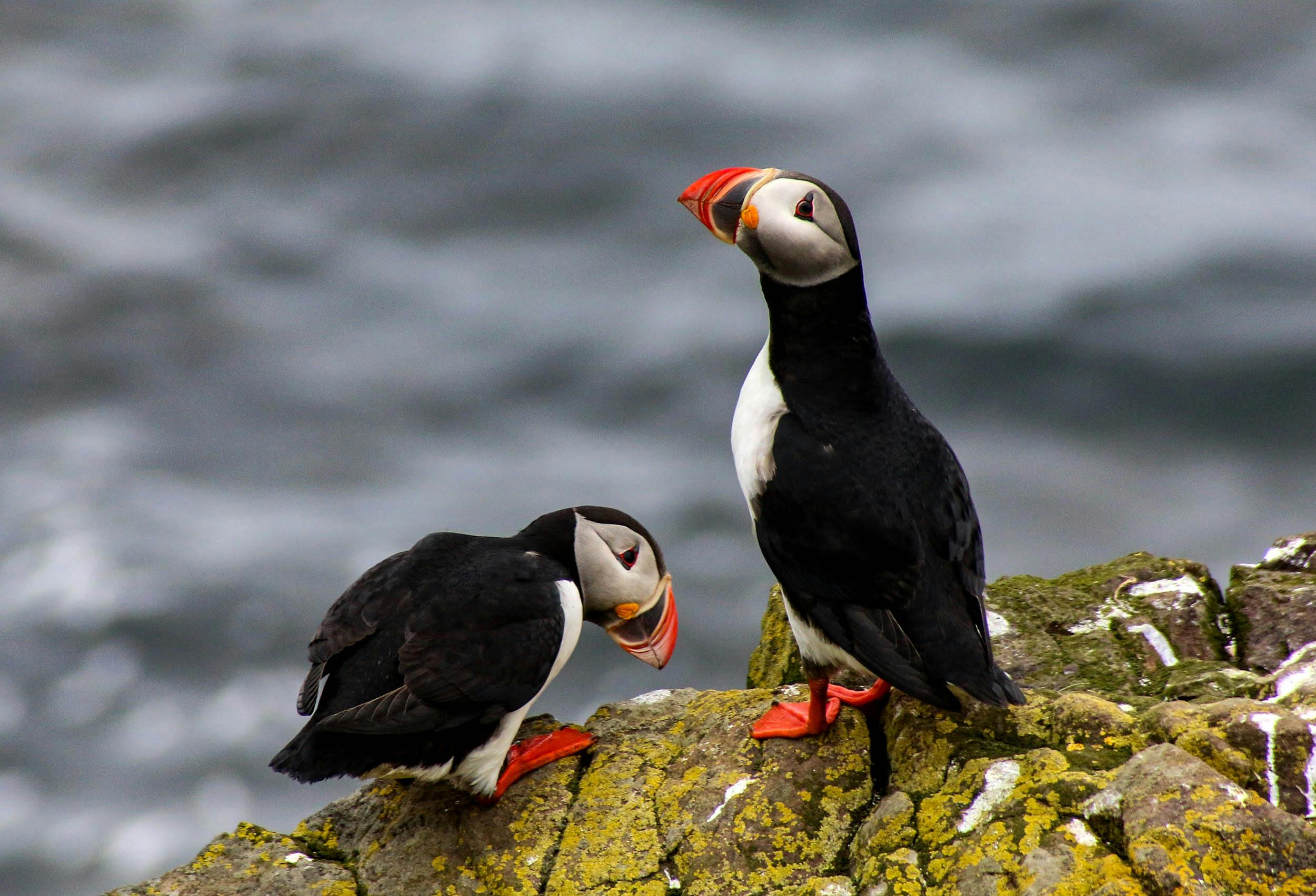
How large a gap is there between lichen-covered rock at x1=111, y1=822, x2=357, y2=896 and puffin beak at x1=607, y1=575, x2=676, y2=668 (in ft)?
4.28

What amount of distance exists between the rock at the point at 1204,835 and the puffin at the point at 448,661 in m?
1.75

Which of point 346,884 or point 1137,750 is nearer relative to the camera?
point 1137,750

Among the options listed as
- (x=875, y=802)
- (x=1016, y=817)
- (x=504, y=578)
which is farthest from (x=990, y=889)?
(x=504, y=578)

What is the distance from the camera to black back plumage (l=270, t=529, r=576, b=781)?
3.46 m

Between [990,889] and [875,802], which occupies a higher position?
[875,802]

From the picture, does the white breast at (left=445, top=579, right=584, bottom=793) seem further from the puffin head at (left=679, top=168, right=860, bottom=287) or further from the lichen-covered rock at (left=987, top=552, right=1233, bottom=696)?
the lichen-covered rock at (left=987, top=552, right=1233, bottom=696)

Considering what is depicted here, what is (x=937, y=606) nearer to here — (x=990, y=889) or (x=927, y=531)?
(x=927, y=531)

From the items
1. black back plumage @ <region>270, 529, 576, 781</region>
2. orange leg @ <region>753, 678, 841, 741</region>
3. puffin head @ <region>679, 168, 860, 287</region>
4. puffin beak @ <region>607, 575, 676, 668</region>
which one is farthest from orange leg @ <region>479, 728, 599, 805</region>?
puffin head @ <region>679, 168, 860, 287</region>

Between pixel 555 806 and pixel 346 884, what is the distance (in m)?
0.64

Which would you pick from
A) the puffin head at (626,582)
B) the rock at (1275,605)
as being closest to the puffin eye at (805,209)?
the puffin head at (626,582)

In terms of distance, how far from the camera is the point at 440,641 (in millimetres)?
3668

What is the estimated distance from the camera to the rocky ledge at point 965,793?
2.73 metres

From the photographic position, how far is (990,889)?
9.06 ft

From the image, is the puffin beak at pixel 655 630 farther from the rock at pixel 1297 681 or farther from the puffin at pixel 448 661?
the rock at pixel 1297 681
